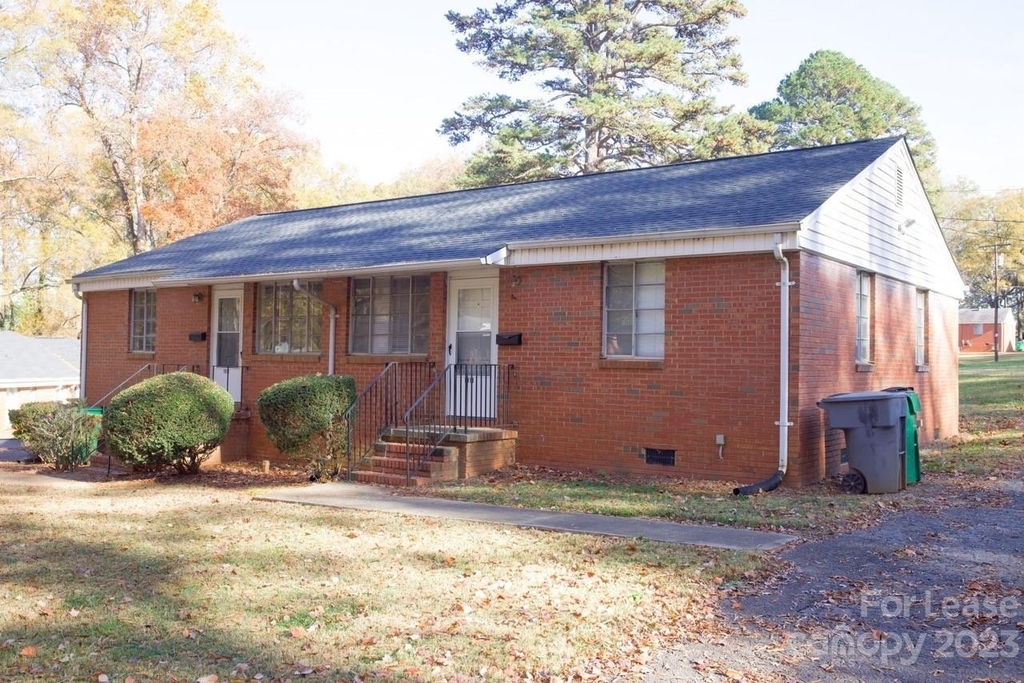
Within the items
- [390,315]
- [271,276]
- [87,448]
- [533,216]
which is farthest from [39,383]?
[533,216]

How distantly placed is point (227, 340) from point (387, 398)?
4.26 m

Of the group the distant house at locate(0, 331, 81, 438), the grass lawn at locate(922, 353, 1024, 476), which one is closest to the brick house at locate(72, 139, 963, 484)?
the grass lawn at locate(922, 353, 1024, 476)

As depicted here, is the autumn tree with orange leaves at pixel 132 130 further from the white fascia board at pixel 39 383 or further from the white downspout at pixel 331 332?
the white downspout at pixel 331 332

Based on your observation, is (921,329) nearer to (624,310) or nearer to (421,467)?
(624,310)

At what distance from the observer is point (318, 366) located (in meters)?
15.4

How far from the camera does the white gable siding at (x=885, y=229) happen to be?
39.7ft

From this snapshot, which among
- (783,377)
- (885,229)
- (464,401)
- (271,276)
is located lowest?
(464,401)

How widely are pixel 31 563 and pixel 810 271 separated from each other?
8.98 m

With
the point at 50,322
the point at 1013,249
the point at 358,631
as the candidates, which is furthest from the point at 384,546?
the point at 1013,249

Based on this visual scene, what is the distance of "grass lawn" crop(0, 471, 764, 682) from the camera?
16.6 feet

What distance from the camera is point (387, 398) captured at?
14.2m

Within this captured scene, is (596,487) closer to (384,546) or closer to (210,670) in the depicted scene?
(384,546)

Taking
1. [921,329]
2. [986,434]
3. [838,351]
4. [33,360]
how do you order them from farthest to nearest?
[33,360] → [986,434] → [921,329] → [838,351]

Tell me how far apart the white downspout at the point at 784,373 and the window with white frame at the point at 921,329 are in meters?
6.25
